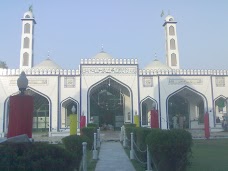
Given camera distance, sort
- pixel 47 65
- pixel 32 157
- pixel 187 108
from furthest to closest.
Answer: pixel 187 108 < pixel 47 65 < pixel 32 157

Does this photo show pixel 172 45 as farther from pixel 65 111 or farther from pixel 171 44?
pixel 65 111

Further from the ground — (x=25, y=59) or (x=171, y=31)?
(x=171, y=31)

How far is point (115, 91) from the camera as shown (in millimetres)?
23250

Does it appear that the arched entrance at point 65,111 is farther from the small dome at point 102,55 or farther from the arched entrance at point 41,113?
the small dome at point 102,55

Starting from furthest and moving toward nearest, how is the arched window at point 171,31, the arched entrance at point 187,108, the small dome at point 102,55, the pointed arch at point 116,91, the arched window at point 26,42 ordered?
the arched window at point 171,31 → the arched window at point 26,42 → the small dome at point 102,55 → the arched entrance at point 187,108 → the pointed arch at point 116,91

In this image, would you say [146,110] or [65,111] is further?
[146,110]

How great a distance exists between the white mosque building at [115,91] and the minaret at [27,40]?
0.08 m

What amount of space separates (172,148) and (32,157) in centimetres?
268

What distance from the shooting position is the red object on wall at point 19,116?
5195 millimetres

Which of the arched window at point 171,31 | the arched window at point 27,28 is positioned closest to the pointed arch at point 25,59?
the arched window at point 27,28

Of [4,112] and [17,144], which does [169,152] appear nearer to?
[17,144]

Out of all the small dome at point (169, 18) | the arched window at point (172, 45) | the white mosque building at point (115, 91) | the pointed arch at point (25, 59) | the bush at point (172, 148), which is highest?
the small dome at point (169, 18)

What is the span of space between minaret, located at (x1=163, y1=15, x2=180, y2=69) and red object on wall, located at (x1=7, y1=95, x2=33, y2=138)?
69.5 ft

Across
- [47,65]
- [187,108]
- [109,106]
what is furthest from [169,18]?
[47,65]
